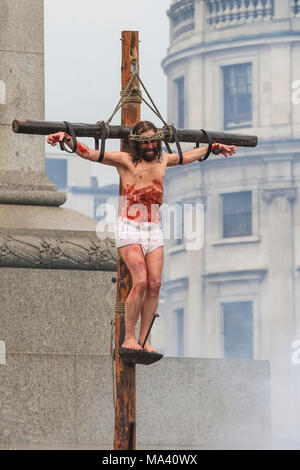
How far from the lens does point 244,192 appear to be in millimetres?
75375

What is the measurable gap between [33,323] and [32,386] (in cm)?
108

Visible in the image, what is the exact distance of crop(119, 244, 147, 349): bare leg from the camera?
12633mm

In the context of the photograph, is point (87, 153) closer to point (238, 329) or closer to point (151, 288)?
point (151, 288)

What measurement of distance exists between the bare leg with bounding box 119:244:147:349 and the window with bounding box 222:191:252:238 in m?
61.6

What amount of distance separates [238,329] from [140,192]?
61250 millimetres

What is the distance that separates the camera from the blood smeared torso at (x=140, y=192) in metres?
12.9

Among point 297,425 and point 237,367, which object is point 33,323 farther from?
point 297,425

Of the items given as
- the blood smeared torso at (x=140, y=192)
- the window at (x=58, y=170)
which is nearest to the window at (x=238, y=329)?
the window at (x=58, y=170)

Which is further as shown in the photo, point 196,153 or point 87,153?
point 196,153

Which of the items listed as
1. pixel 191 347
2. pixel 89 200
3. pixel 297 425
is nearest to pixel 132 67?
pixel 297 425

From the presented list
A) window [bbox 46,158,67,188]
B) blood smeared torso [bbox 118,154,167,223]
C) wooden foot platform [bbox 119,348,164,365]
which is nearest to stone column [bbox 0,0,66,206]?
blood smeared torso [bbox 118,154,167,223]

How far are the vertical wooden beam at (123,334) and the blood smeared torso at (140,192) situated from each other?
225 millimetres

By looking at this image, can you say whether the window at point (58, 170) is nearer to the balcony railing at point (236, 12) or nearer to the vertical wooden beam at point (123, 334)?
the balcony railing at point (236, 12)

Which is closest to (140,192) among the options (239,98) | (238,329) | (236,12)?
(238,329)
